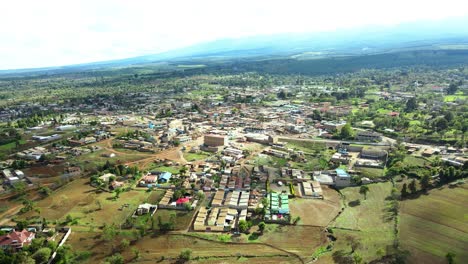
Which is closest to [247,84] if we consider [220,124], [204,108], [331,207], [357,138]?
[204,108]

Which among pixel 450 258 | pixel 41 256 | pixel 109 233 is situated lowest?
pixel 450 258

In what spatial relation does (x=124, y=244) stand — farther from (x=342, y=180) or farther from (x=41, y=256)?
(x=342, y=180)

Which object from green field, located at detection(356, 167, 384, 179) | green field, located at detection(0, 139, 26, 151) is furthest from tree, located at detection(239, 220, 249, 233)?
green field, located at detection(0, 139, 26, 151)

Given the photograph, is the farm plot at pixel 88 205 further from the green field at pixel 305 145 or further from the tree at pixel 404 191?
the tree at pixel 404 191

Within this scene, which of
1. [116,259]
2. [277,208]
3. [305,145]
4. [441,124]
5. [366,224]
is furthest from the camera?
[441,124]

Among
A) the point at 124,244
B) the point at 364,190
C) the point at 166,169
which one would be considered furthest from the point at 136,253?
the point at 364,190
